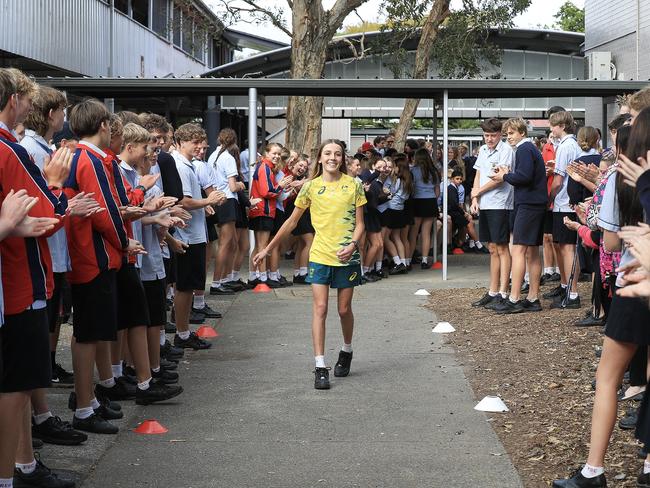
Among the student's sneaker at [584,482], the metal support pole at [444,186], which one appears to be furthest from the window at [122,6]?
the student's sneaker at [584,482]

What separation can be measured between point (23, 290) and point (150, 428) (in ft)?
6.79

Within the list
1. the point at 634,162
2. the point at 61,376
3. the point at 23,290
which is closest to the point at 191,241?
the point at 61,376

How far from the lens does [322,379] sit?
813 cm

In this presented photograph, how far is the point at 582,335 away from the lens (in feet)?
33.2

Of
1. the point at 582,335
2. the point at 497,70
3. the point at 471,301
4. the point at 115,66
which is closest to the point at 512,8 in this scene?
the point at 497,70

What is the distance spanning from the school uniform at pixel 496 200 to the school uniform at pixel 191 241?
12.8 ft

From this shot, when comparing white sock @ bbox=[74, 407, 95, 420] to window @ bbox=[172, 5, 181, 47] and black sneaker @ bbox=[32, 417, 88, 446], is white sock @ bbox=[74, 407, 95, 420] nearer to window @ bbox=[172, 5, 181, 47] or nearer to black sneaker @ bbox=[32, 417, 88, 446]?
black sneaker @ bbox=[32, 417, 88, 446]

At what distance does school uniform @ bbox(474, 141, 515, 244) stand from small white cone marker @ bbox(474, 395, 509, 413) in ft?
15.8

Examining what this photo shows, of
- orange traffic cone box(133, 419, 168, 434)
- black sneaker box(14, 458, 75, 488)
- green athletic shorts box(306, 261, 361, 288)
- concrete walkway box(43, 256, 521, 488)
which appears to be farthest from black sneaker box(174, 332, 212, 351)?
black sneaker box(14, 458, 75, 488)

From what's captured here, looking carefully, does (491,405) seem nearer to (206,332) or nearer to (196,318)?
(206,332)

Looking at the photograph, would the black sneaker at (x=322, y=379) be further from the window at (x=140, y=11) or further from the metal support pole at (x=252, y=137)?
the window at (x=140, y=11)

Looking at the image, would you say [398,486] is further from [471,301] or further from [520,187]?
[471,301]

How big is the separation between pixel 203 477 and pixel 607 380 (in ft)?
7.28

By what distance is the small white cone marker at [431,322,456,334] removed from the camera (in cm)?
1080
